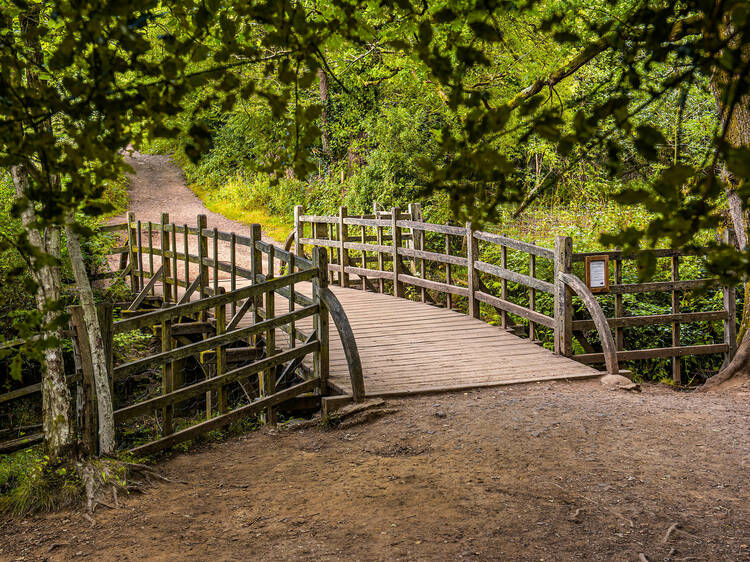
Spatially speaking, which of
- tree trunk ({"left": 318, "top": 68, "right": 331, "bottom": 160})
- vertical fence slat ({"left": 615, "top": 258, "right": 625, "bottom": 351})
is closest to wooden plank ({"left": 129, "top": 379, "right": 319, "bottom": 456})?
vertical fence slat ({"left": 615, "top": 258, "right": 625, "bottom": 351})

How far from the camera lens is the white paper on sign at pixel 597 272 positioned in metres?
8.84

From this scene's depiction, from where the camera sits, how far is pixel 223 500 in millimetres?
5570

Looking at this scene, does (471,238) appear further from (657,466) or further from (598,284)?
(657,466)

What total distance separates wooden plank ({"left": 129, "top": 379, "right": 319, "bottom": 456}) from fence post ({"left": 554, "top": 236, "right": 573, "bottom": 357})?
3.03 metres

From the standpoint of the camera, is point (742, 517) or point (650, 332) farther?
point (650, 332)

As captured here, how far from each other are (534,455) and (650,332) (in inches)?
238

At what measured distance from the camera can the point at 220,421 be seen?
713 centimetres

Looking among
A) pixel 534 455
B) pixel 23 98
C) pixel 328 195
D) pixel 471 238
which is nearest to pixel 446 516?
pixel 534 455

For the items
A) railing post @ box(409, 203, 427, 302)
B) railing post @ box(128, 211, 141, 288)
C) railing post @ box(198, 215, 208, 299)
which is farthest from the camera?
railing post @ box(128, 211, 141, 288)

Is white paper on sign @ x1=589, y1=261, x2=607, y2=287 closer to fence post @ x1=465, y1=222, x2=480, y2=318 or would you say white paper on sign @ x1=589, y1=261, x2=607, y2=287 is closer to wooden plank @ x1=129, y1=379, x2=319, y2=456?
fence post @ x1=465, y1=222, x2=480, y2=318

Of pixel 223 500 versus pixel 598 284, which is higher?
pixel 598 284

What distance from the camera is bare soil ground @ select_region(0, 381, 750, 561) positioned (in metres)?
4.54

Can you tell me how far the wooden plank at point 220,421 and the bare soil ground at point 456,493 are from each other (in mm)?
190

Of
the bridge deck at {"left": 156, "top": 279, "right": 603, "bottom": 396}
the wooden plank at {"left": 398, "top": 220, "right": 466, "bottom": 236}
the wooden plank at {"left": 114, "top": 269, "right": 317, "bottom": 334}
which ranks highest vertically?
the wooden plank at {"left": 398, "top": 220, "right": 466, "bottom": 236}
